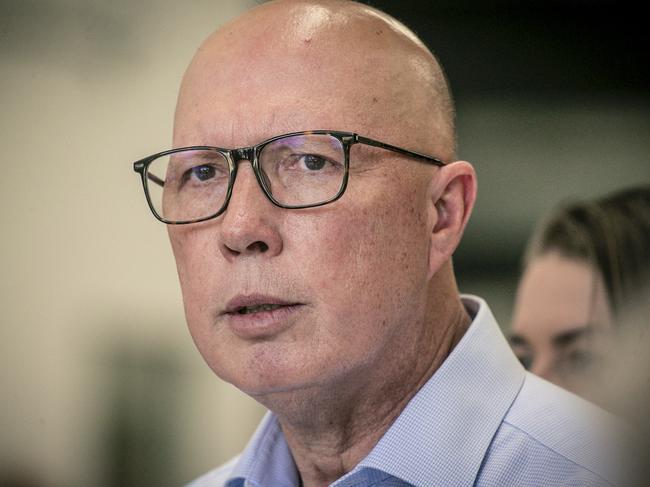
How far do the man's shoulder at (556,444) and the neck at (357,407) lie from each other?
156 millimetres

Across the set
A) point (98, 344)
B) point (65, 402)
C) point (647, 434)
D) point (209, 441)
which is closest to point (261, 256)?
point (647, 434)

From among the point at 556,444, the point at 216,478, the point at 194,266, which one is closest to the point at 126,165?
the point at 216,478

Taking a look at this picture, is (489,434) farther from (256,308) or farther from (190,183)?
(190,183)

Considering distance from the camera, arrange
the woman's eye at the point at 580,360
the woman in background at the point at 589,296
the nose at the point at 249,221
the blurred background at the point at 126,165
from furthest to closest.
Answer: the blurred background at the point at 126,165 < the woman's eye at the point at 580,360 < the woman in background at the point at 589,296 < the nose at the point at 249,221

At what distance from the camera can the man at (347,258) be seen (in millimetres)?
1228

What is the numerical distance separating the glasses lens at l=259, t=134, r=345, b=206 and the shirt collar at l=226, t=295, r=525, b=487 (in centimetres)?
35

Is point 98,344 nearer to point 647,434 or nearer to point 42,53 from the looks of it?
point 42,53

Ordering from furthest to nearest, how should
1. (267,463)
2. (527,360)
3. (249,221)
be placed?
1. (527,360)
2. (267,463)
3. (249,221)

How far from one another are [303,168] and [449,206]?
10.6 inches

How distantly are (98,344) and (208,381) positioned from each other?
0.48 m

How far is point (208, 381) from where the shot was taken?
3.10 meters

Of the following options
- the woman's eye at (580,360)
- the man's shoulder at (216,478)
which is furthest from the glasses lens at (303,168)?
the woman's eye at (580,360)

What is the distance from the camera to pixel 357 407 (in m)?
1.34

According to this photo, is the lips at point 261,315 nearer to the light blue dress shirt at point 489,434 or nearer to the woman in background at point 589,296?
the light blue dress shirt at point 489,434
